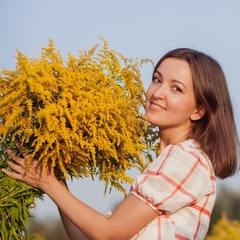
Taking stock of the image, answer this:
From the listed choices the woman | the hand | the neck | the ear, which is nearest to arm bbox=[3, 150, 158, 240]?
the woman

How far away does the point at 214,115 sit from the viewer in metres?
3.09

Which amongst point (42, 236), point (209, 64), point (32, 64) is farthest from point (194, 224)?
point (42, 236)

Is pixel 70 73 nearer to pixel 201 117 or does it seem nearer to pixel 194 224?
pixel 201 117

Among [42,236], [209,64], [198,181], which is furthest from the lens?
[42,236]

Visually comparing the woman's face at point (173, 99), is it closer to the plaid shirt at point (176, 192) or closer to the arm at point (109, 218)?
the plaid shirt at point (176, 192)

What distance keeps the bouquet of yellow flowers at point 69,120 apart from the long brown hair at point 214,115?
0.27 meters

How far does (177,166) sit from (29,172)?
0.67m

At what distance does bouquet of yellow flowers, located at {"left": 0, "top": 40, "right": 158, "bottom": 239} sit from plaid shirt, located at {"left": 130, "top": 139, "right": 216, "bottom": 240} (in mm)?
264

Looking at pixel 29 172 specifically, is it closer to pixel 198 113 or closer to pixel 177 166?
pixel 177 166

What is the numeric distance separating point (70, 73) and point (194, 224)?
0.81m

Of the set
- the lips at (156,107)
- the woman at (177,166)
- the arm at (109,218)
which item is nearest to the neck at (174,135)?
the woman at (177,166)

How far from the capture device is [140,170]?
10.6 ft

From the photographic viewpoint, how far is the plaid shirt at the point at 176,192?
2.80 metres

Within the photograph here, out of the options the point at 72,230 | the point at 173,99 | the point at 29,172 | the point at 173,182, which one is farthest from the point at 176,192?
the point at 72,230
